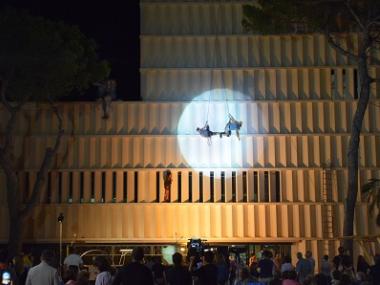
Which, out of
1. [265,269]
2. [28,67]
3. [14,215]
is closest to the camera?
[265,269]

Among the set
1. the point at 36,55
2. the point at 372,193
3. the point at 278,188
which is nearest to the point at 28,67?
the point at 36,55

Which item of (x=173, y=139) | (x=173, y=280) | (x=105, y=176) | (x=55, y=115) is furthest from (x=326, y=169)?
(x=173, y=280)

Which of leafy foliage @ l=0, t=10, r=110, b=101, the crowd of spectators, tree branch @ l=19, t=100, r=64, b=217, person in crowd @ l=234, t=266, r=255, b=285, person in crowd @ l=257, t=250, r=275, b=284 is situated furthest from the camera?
tree branch @ l=19, t=100, r=64, b=217

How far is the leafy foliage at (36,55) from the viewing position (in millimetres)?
28672

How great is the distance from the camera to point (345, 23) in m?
30.5

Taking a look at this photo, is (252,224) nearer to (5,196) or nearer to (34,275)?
(5,196)

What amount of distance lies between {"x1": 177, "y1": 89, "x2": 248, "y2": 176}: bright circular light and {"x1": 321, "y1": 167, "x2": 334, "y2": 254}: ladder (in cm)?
376

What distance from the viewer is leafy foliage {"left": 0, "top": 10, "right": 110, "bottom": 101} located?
28672 millimetres

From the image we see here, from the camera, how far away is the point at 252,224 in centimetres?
3328

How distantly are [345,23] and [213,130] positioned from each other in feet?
24.0

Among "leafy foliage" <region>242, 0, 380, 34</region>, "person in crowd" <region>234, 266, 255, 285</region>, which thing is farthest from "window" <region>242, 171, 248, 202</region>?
"person in crowd" <region>234, 266, 255, 285</region>

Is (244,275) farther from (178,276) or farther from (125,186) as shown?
(125,186)

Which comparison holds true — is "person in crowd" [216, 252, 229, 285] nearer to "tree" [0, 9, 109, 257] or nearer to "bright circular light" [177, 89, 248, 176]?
"tree" [0, 9, 109, 257]

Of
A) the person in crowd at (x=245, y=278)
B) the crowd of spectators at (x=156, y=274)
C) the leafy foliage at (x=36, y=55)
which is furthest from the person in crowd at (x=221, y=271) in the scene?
the leafy foliage at (x=36, y=55)
